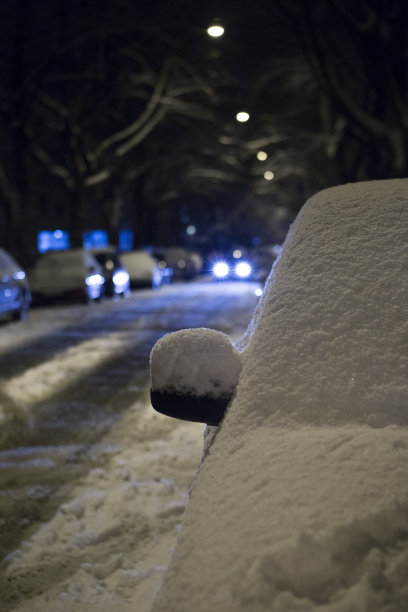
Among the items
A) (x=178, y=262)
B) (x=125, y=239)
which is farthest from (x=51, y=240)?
(x=178, y=262)

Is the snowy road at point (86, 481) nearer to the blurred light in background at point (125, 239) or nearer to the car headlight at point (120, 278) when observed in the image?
the car headlight at point (120, 278)

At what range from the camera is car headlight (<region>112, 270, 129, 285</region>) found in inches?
829

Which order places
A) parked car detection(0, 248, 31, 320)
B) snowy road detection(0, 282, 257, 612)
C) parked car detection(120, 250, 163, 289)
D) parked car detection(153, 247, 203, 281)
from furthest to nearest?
parked car detection(153, 247, 203, 281)
parked car detection(120, 250, 163, 289)
parked car detection(0, 248, 31, 320)
snowy road detection(0, 282, 257, 612)

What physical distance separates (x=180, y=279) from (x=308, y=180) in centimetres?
1901

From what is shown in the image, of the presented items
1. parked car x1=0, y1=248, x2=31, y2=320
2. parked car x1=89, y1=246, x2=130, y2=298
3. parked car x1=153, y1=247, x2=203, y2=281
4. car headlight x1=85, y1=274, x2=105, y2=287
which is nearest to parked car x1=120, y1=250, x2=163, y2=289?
parked car x1=89, y1=246, x2=130, y2=298

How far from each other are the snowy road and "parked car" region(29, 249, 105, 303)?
27.5 ft

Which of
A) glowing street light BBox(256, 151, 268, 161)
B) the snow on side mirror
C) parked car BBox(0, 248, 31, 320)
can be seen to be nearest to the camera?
the snow on side mirror

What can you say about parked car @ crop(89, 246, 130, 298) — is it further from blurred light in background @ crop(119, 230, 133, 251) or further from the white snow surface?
blurred light in background @ crop(119, 230, 133, 251)

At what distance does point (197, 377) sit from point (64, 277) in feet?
54.0

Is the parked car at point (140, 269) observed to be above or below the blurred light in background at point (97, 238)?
below

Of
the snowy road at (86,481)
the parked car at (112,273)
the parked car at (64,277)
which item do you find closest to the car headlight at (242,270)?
the parked car at (112,273)

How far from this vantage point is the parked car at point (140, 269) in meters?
25.7

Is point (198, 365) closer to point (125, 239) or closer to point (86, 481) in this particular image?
point (86, 481)

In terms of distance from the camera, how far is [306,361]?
2068 millimetres
